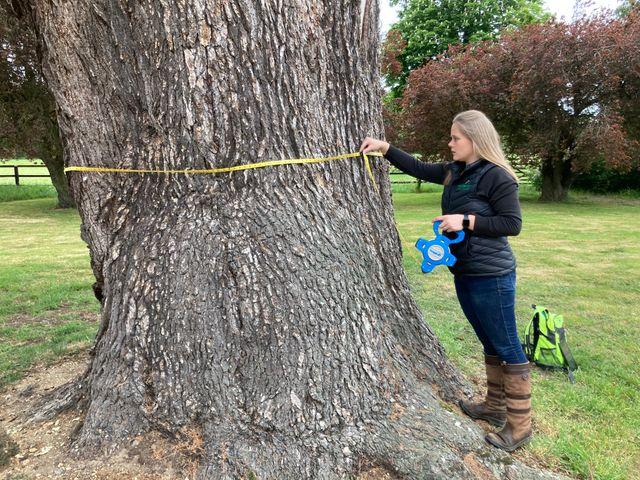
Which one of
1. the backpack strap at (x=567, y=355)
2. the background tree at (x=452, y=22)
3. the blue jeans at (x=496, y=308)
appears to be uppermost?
the background tree at (x=452, y=22)

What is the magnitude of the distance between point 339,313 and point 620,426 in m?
1.97

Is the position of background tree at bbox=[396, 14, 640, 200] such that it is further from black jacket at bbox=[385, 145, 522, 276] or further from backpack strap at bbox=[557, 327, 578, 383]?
black jacket at bbox=[385, 145, 522, 276]

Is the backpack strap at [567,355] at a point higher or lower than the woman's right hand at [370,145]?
lower

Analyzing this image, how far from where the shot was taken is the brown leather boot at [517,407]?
2604 mm

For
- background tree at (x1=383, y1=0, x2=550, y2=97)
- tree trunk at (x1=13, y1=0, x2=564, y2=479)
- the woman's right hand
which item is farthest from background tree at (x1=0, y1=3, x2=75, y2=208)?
background tree at (x1=383, y1=0, x2=550, y2=97)

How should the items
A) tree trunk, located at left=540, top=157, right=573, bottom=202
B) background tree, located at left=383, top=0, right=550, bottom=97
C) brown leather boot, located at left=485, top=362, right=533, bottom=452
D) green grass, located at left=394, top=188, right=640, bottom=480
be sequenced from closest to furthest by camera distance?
brown leather boot, located at left=485, top=362, right=533, bottom=452
green grass, located at left=394, top=188, right=640, bottom=480
tree trunk, located at left=540, top=157, right=573, bottom=202
background tree, located at left=383, top=0, right=550, bottom=97

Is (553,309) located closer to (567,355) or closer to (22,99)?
(567,355)

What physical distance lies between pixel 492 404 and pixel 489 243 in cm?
Result: 98

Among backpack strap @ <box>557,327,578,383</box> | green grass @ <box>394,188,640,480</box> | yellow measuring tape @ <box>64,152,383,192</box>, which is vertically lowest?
green grass @ <box>394,188,640,480</box>

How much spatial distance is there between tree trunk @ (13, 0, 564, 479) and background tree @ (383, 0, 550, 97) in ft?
96.0

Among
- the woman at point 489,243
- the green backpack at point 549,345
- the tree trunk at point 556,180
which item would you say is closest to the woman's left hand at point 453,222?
the woman at point 489,243

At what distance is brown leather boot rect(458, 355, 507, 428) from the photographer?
9.04 feet

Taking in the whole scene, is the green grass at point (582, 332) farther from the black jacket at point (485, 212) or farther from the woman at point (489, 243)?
the black jacket at point (485, 212)

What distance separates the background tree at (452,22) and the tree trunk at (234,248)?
29.3 metres
